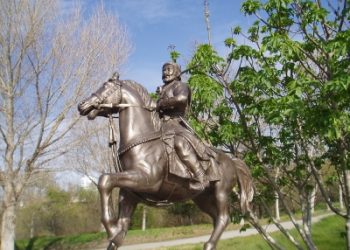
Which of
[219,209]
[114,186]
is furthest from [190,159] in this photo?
[114,186]

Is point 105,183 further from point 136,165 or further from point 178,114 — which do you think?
point 178,114

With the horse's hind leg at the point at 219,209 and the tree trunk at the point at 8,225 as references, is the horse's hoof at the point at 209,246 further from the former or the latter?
the tree trunk at the point at 8,225

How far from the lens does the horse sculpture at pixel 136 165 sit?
401 cm

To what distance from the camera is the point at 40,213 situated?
99.7 ft

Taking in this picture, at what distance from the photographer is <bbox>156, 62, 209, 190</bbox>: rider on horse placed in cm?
440

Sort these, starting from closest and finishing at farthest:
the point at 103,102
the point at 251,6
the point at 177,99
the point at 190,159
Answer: the point at 103,102 → the point at 190,159 → the point at 177,99 → the point at 251,6

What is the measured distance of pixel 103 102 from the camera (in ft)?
14.0

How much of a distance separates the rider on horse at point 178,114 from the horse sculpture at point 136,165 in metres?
0.12

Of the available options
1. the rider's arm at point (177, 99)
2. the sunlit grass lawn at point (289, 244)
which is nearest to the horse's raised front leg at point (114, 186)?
the rider's arm at point (177, 99)

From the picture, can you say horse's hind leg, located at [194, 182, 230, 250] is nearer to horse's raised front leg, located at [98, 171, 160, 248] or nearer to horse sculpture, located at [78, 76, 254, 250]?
horse sculpture, located at [78, 76, 254, 250]

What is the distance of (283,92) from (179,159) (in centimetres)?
433

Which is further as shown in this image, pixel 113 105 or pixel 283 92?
pixel 283 92

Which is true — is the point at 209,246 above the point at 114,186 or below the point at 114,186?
below

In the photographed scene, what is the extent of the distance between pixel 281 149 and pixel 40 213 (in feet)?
83.6
